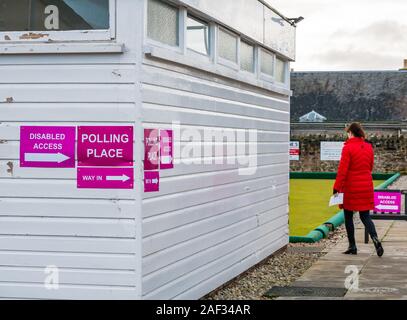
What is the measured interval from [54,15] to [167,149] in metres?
1.57

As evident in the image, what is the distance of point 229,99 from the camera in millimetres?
10102

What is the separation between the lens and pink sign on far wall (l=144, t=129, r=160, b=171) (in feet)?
23.9

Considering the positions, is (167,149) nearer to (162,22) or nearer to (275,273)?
(162,22)

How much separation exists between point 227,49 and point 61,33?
131 inches

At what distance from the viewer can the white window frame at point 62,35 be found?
7.18m

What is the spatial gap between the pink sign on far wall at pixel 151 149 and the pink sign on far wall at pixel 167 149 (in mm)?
114

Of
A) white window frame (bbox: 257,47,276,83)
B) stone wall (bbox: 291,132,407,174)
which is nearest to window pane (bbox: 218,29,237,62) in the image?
white window frame (bbox: 257,47,276,83)

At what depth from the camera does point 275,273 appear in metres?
11.6

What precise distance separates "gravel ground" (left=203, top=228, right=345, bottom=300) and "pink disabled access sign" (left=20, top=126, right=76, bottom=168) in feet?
8.83

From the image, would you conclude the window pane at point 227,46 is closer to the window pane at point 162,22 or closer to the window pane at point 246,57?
the window pane at point 246,57

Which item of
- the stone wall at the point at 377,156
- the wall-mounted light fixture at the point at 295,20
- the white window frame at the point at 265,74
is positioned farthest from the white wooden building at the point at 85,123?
the stone wall at the point at 377,156

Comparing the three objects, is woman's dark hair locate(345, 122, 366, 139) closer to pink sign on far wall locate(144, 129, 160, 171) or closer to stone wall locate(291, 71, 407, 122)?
pink sign on far wall locate(144, 129, 160, 171)

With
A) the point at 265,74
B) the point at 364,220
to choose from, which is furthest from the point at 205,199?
the point at 364,220

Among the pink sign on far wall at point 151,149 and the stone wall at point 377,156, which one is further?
the stone wall at point 377,156
